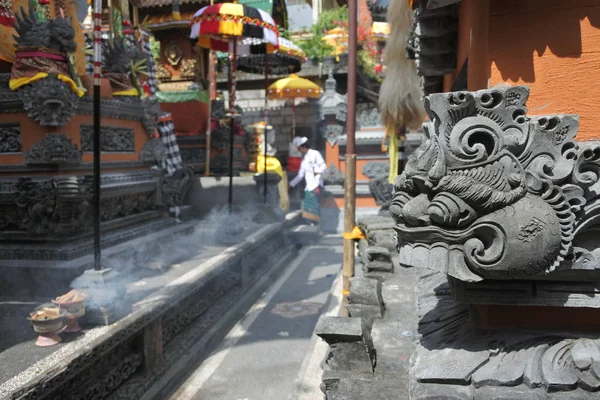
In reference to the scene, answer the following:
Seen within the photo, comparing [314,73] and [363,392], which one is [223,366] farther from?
[314,73]

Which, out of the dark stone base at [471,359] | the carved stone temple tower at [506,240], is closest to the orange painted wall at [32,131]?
the dark stone base at [471,359]

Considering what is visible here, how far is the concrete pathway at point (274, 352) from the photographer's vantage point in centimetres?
462

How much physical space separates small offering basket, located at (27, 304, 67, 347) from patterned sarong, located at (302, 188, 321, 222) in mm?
9619

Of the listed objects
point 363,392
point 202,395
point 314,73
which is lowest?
point 202,395

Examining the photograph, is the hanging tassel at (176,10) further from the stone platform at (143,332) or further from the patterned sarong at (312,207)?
the stone platform at (143,332)

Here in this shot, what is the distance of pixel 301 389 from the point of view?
4605mm

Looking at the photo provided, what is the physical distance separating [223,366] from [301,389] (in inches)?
40.5

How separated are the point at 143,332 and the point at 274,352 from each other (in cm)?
172

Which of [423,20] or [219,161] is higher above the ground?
[423,20]

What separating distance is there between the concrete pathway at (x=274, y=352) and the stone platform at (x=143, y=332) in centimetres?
35

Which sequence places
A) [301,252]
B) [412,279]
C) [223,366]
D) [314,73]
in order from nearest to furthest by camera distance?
[412,279] < [223,366] < [301,252] < [314,73]

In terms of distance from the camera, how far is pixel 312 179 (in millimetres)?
12656

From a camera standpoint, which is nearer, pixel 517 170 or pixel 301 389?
pixel 517 170

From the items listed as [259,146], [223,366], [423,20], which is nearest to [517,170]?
[423,20]
